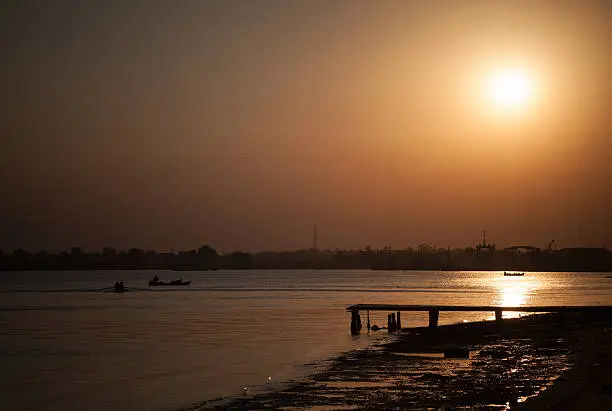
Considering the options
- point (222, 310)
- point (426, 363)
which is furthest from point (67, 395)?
point (222, 310)

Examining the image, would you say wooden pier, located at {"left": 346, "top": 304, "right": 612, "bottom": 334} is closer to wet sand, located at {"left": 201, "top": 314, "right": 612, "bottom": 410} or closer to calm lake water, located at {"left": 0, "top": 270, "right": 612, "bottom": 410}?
calm lake water, located at {"left": 0, "top": 270, "right": 612, "bottom": 410}

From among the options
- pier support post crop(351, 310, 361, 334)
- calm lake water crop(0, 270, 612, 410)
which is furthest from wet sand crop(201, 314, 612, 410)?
pier support post crop(351, 310, 361, 334)

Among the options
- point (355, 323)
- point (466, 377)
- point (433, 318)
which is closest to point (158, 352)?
point (355, 323)

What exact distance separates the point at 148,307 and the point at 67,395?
73.6 m

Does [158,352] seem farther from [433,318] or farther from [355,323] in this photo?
[433,318]

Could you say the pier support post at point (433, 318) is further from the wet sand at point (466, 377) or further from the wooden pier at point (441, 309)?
the wet sand at point (466, 377)

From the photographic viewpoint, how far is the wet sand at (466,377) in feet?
92.6

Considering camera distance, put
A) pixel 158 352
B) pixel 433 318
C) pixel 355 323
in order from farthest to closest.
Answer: pixel 355 323 → pixel 433 318 → pixel 158 352

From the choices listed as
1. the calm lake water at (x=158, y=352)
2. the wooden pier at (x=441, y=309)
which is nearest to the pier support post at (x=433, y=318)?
the wooden pier at (x=441, y=309)

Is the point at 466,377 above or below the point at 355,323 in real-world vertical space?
below

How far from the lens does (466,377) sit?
35.3 meters

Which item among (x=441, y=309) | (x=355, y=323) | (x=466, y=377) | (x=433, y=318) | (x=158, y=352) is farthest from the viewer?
(x=355, y=323)

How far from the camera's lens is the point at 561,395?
27047mm

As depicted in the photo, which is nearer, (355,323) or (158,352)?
(158,352)
